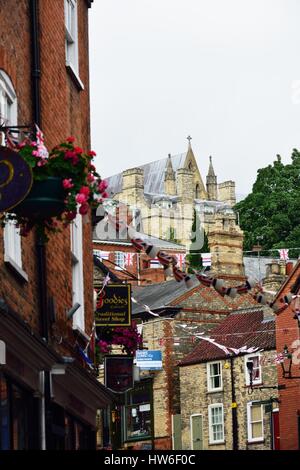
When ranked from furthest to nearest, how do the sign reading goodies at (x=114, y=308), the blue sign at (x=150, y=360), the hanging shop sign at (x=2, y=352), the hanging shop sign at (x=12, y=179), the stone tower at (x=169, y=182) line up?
the stone tower at (x=169, y=182), the blue sign at (x=150, y=360), the sign reading goodies at (x=114, y=308), the hanging shop sign at (x=2, y=352), the hanging shop sign at (x=12, y=179)

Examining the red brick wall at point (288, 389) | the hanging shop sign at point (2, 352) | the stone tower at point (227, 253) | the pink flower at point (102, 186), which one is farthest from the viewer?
the stone tower at point (227, 253)

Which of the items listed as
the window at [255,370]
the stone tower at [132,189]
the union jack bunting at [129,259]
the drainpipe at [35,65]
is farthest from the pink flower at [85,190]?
the stone tower at [132,189]

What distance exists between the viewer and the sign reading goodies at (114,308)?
90.2 feet

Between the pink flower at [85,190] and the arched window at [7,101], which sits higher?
the arched window at [7,101]

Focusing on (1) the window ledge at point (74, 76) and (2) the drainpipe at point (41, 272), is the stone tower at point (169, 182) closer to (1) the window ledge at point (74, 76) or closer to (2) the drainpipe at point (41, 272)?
(1) the window ledge at point (74, 76)

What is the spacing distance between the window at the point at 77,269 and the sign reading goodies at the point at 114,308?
5.24m

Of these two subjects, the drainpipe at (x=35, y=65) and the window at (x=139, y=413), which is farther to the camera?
the window at (x=139, y=413)

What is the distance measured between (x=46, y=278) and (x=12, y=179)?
20.6ft

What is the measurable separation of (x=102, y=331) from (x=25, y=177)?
16.1 metres

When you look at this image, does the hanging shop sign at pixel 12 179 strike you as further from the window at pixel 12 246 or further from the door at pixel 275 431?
the door at pixel 275 431

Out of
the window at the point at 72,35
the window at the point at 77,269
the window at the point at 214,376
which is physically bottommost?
the window at the point at 77,269

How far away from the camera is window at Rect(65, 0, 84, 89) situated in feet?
71.3

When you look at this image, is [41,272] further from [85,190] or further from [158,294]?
[158,294]

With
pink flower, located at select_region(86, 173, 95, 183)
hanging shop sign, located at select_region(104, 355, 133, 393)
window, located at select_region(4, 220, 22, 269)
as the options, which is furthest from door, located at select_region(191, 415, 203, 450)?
pink flower, located at select_region(86, 173, 95, 183)
